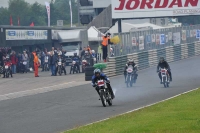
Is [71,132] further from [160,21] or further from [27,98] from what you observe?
[160,21]

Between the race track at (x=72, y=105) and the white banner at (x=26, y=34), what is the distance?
17302 mm

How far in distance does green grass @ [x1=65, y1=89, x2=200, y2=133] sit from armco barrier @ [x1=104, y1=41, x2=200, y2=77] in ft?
55.8

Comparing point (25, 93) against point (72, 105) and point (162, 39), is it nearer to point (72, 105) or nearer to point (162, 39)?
point (72, 105)

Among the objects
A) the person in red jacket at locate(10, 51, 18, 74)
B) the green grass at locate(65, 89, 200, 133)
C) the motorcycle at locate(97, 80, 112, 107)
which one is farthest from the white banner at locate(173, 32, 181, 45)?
the green grass at locate(65, 89, 200, 133)

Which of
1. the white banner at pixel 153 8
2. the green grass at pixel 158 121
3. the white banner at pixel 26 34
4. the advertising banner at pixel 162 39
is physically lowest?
the green grass at pixel 158 121

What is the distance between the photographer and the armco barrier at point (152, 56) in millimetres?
33781

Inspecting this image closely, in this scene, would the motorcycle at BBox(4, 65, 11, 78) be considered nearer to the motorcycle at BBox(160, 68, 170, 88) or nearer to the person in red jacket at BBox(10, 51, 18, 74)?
the person in red jacket at BBox(10, 51, 18, 74)

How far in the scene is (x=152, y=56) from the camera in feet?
131

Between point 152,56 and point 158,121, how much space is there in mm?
27103

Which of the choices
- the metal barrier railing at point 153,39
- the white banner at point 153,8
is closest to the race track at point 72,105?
the metal barrier railing at point 153,39

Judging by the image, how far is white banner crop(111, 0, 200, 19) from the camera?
44.3 m

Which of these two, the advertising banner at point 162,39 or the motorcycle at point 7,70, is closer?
the motorcycle at point 7,70

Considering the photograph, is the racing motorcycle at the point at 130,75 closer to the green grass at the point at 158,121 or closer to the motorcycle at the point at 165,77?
the motorcycle at the point at 165,77

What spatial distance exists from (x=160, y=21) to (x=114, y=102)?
54.5 m
